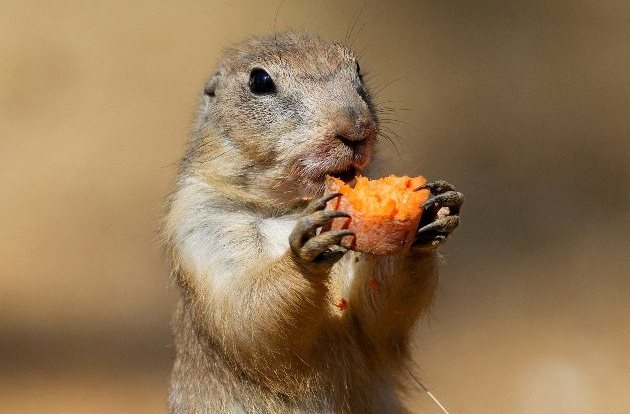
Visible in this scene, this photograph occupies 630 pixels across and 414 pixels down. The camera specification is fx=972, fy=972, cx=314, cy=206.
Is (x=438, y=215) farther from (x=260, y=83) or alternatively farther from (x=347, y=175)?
(x=260, y=83)

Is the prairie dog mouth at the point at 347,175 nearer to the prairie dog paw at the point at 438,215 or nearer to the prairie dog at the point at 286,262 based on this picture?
the prairie dog at the point at 286,262

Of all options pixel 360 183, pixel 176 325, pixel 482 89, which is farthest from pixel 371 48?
pixel 360 183

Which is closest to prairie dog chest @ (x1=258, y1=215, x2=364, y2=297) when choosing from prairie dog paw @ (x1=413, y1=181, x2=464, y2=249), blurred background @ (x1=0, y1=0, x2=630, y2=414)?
prairie dog paw @ (x1=413, y1=181, x2=464, y2=249)

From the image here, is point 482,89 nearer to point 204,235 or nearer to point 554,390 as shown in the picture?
point 554,390

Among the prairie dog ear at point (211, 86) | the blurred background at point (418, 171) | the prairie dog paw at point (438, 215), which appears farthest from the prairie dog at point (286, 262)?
the blurred background at point (418, 171)

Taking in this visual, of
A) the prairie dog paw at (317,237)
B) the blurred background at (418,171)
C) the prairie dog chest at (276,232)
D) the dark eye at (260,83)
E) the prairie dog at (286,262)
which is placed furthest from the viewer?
the blurred background at (418,171)

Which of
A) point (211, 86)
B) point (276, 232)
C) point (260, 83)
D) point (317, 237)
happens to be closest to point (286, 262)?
point (317, 237)

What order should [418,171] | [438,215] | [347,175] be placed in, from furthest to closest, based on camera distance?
[418,171] < [347,175] < [438,215]
